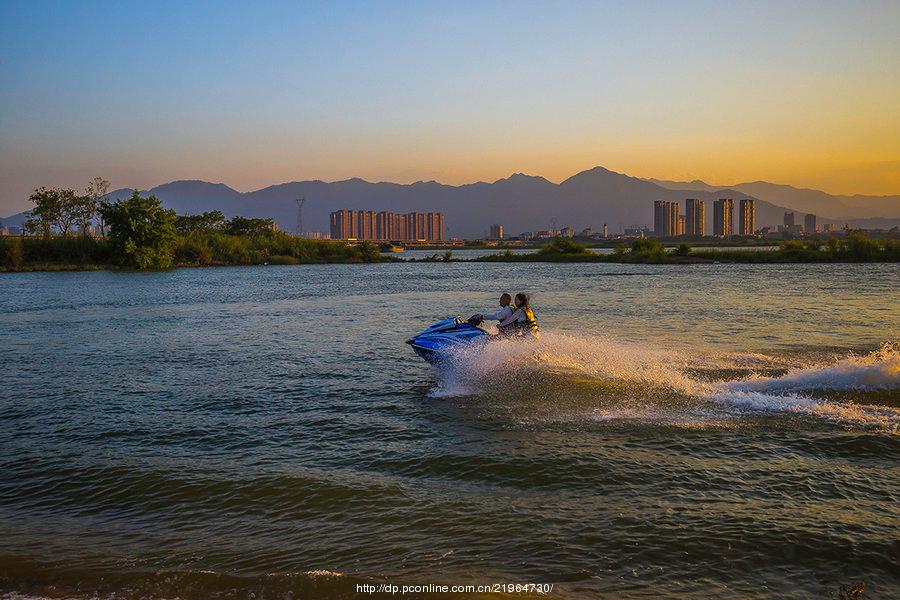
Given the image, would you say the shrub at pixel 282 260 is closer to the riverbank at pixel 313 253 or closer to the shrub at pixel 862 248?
the riverbank at pixel 313 253

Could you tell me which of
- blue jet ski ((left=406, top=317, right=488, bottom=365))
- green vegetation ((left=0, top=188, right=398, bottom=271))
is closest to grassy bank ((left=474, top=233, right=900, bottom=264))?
green vegetation ((left=0, top=188, right=398, bottom=271))

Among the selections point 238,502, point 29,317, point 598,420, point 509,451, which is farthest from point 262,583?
point 29,317

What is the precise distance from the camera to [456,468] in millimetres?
10031

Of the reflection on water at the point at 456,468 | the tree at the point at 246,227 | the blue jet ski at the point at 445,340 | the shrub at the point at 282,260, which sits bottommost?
the reflection on water at the point at 456,468

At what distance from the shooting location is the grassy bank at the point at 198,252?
78.4 metres

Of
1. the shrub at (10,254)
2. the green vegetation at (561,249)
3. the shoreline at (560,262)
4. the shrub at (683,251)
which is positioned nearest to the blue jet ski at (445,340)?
the shoreline at (560,262)

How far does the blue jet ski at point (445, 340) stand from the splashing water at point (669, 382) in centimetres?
23

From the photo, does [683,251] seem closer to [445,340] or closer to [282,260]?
[282,260]

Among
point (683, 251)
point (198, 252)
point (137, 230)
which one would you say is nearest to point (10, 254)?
point (137, 230)

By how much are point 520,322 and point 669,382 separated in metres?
3.77

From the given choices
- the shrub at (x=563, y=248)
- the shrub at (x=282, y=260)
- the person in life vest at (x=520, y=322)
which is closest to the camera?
the person in life vest at (x=520, y=322)

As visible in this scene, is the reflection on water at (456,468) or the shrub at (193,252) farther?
the shrub at (193,252)

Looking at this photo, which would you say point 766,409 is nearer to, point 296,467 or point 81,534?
point 296,467

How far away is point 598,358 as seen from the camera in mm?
17484
